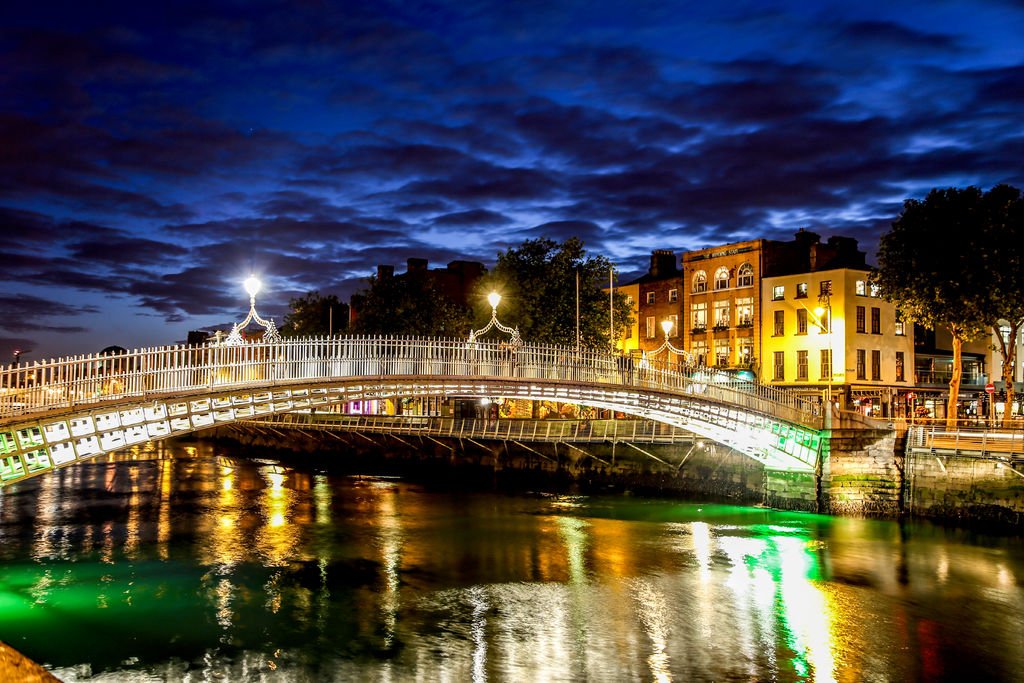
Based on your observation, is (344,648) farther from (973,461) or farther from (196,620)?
(973,461)

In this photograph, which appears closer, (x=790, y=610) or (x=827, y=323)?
(x=790, y=610)

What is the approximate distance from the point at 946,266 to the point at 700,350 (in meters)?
27.6

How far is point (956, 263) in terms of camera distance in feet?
145

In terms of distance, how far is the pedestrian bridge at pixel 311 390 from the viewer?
23594 mm

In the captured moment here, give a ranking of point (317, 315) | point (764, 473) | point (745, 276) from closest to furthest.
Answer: point (764, 473)
point (745, 276)
point (317, 315)

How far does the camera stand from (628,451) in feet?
168

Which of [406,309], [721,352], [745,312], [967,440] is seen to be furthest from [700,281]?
[967,440]

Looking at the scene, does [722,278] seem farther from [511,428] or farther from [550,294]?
[511,428]

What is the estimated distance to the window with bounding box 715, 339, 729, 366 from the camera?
227 feet

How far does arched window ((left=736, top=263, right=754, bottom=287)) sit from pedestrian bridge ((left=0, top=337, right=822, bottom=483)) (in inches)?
1075

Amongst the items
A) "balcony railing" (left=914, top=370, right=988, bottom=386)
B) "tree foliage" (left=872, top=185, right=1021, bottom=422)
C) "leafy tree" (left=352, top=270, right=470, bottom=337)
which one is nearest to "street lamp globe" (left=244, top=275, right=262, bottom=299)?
"tree foliage" (left=872, top=185, right=1021, bottom=422)

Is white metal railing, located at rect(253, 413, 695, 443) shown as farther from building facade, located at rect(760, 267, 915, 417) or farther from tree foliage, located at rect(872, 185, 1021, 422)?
building facade, located at rect(760, 267, 915, 417)

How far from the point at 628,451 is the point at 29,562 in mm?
31448

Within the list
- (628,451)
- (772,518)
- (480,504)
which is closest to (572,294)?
(628,451)
